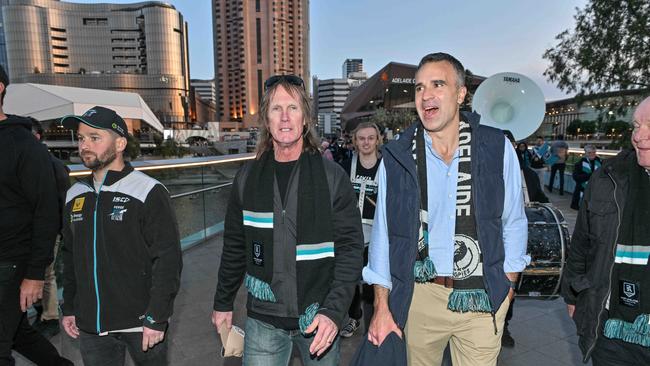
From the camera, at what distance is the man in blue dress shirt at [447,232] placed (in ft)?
Answer: 6.04

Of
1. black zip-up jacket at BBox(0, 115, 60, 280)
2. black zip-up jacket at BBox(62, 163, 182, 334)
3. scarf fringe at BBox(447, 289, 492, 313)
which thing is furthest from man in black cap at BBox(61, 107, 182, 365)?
scarf fringe at BBox(447, 289, 492, 313)

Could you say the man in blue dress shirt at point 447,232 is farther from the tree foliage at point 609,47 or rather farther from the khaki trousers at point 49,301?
the tree foliage at point 609,47

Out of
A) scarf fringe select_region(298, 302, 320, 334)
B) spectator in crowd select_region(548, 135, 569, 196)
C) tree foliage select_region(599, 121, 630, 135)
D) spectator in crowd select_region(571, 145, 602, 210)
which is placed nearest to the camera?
scarf fringe select_region(298, 302, 320, 334)

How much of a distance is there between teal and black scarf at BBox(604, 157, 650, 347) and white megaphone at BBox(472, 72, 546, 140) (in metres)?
4.71

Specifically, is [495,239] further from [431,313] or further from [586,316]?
[586,316]

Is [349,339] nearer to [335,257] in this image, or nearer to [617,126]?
[335,257]

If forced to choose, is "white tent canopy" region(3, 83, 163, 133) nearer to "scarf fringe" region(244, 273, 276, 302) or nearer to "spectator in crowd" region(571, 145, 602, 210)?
"scarf fringe" region(244, 273, 276, 302)

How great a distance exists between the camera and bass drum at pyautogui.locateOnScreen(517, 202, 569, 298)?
8.20 feet

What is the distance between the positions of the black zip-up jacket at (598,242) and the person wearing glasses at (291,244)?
1.22 m

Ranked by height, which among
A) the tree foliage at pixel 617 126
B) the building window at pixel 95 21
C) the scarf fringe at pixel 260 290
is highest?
the building window at pixel 95 21

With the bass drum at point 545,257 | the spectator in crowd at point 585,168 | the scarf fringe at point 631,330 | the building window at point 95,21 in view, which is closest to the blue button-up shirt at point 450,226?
the scarf fringe at point 631,330

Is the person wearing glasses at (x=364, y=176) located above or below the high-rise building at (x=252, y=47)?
below

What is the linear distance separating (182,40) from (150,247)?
11911 cm

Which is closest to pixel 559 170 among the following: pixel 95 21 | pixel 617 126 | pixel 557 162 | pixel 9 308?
pixel 557 162
